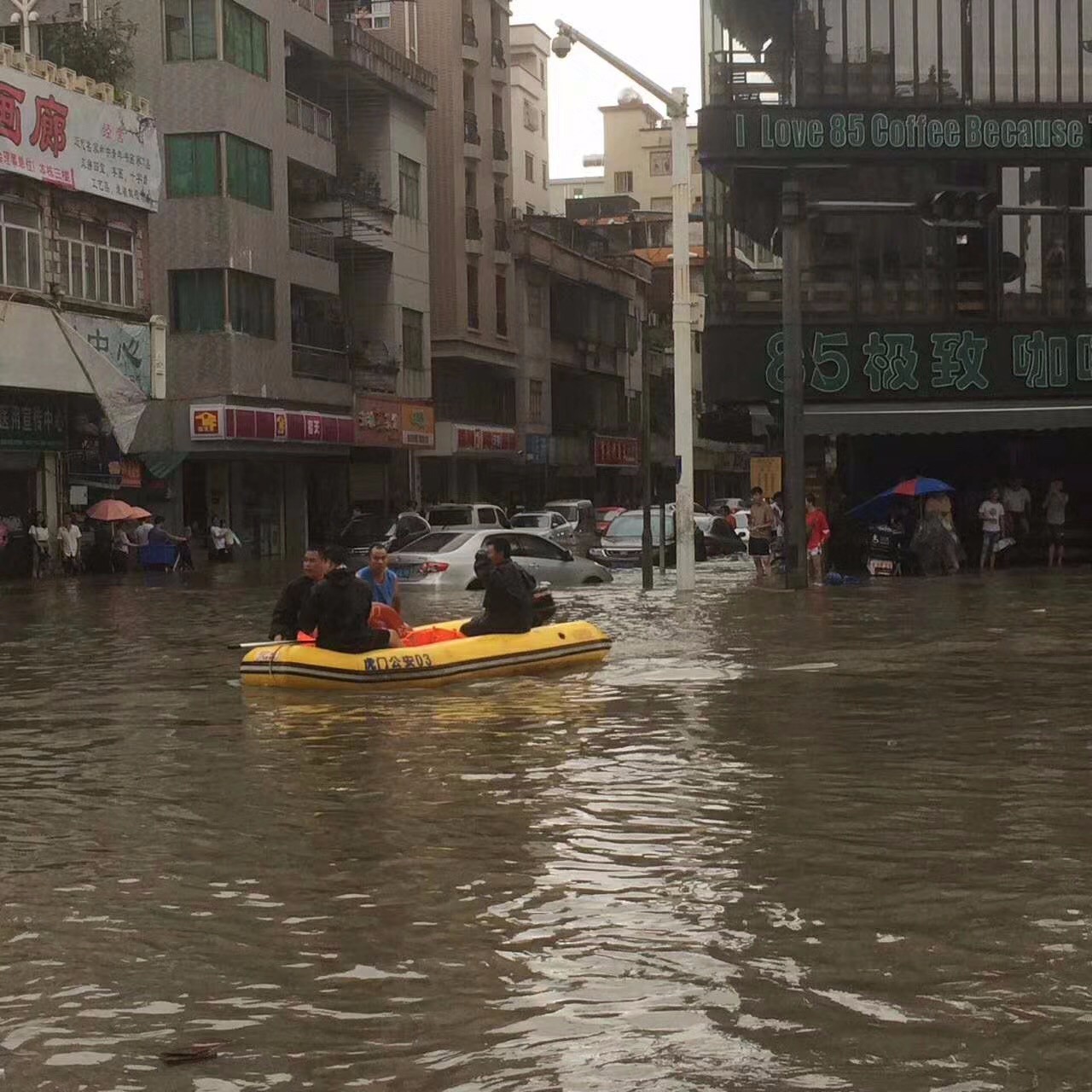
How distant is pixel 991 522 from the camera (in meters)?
38.0

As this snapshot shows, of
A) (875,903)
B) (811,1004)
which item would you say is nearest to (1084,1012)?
(811,1004)

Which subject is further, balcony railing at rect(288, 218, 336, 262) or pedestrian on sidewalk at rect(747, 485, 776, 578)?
balcony railing at rect(288, 218, 336, 262)

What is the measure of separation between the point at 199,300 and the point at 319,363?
6545 millimetres

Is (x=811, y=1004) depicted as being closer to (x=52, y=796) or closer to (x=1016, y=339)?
(x=52, y=796)

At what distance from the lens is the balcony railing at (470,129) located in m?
69.4

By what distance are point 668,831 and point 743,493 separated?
347 feet

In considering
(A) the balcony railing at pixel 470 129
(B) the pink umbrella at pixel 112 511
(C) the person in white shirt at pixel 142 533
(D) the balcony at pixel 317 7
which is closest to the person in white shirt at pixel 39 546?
(B) the pink umbrella at pixel 112 511

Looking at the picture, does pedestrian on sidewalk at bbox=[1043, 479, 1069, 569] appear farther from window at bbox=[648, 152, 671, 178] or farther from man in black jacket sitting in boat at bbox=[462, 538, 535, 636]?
window at bbox=[648, 152, 671, 178]

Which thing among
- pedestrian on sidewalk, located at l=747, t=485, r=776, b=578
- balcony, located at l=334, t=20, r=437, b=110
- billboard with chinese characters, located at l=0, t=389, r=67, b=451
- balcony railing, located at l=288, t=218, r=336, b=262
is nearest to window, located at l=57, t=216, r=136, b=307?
billboard with chinese characters, located at l=0, t=389, r=67, b=451

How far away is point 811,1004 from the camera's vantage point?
6301mm

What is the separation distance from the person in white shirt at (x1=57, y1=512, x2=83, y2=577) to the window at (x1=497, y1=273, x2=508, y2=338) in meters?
31.4

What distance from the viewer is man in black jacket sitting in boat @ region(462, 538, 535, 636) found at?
18.3 metres

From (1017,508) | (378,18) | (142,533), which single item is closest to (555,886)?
(1017,508)

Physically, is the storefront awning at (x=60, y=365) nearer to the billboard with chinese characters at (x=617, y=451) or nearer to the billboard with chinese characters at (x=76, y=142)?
the billboard with chinese characters at (x=76, y=142)
